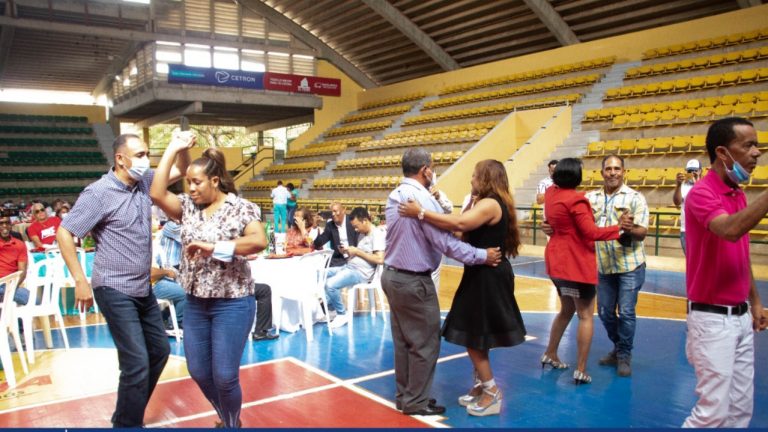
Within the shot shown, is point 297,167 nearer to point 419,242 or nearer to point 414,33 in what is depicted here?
point 414,33

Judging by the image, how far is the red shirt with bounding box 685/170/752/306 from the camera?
250 centimetres

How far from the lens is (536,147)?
1560cm

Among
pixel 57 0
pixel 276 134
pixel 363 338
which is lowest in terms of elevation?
pixel 363 338

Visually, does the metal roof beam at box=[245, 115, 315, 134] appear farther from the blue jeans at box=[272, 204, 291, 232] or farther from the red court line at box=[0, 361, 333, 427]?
the red court line at box=[0, 361, 333, 427]

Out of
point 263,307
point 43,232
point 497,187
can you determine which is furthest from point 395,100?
point 497,187

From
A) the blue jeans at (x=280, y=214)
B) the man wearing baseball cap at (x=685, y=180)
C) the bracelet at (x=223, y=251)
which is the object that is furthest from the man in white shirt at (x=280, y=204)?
the bracelet at (x=223, y=251)

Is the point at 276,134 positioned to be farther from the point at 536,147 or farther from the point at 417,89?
the point at 536,147

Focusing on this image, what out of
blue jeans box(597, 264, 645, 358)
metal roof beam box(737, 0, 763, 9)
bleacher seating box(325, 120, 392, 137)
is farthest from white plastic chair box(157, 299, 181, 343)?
bleacher seating box(325, 120, 392, 137)

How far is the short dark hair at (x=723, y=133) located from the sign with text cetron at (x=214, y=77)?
20856mm

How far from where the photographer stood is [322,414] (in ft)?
12.7

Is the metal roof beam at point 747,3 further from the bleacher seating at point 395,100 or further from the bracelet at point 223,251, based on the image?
the bracelet at point 223,251

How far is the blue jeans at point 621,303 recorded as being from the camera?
4508 mm

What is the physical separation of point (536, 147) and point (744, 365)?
13499 millimetres

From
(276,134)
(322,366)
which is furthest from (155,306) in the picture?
(276,134)
